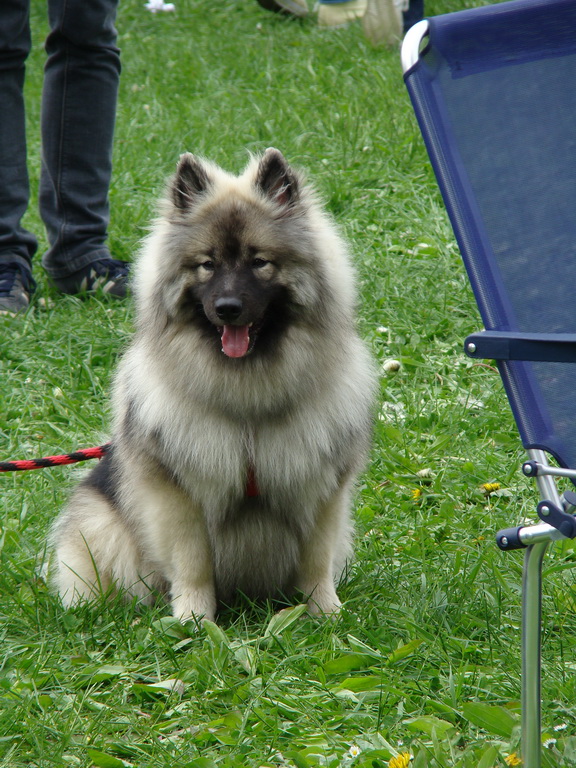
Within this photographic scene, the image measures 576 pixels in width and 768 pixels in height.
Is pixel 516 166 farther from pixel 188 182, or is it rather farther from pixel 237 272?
pixel 188 182

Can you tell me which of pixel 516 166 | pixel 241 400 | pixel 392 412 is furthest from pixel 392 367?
pixel 516 166

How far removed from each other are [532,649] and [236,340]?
1178 millimetres

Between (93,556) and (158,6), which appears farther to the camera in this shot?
(158,6)

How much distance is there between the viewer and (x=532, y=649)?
1671 millimetres

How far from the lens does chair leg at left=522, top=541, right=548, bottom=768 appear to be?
5.46 feet

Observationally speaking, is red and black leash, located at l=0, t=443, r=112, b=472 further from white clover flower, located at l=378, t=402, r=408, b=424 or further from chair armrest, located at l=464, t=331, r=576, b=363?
chair armrest, located at l=464, t=331, r=576, b=363

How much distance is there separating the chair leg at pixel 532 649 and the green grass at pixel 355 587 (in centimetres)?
18

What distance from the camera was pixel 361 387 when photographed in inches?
104

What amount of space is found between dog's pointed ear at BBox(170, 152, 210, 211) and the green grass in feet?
3.89

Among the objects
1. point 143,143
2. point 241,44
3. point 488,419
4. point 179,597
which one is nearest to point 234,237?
point 179,597

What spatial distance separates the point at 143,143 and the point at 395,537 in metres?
4.28

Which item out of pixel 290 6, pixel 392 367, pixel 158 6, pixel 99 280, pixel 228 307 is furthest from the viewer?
pixel 158 6

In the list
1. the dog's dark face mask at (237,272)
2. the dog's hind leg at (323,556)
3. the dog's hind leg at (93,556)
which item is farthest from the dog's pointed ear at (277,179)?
the dog's hind leg at (93,556)

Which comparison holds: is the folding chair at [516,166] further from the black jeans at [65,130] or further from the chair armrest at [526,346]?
the black jeans at [65,130]
